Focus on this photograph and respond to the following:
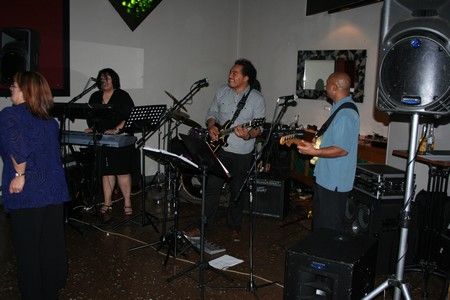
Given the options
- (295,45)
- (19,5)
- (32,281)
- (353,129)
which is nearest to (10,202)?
(32,281)

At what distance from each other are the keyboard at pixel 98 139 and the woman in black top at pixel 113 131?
6.6 inches

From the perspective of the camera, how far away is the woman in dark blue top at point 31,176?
9.03 feet

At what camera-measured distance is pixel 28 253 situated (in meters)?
2.88

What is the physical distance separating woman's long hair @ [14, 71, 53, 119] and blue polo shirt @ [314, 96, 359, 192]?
2.15 metres

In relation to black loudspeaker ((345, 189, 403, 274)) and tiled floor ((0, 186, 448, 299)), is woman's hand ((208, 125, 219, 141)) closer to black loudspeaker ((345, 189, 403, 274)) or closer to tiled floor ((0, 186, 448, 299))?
tiled floor ((0, 186, 448, 299))

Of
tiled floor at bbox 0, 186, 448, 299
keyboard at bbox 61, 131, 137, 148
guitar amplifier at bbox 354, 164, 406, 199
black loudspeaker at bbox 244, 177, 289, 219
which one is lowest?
tiled floor at bbox 0, 186, 448, 299

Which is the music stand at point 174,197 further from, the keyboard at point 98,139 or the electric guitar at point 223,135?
the keyboard at point 98,139

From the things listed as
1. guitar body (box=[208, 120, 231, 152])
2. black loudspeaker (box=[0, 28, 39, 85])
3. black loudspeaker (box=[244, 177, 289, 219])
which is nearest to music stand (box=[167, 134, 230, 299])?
guitar body (box=[208, 120, 231, 152])

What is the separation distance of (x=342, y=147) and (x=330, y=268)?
1019 millimetres

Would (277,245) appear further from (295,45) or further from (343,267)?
(295,45)

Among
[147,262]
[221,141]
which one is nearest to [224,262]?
[147,262]

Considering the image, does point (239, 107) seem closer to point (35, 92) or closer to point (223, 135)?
point (223, 135)

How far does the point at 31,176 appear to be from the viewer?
2.85 m

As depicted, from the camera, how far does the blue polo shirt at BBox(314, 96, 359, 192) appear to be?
3.43 m
